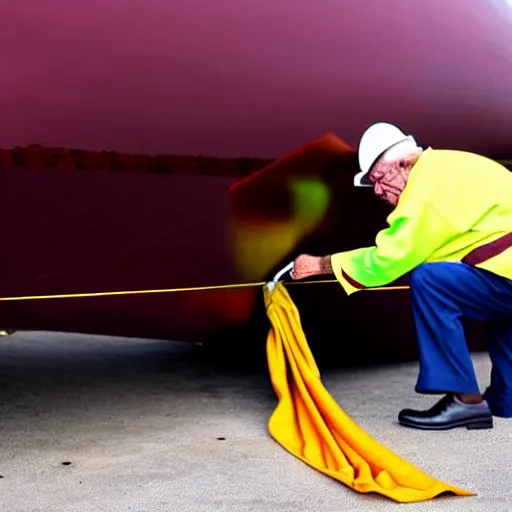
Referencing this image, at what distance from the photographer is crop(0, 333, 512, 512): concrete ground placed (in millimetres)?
1232

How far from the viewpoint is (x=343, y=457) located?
137 cm

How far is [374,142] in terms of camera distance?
1.63 m

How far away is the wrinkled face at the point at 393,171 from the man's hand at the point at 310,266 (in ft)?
0.55

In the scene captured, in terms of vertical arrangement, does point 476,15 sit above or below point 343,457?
above

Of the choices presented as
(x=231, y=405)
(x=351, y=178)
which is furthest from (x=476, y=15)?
(x=231, y=405)

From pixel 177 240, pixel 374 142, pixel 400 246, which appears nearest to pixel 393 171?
pixel 374 142

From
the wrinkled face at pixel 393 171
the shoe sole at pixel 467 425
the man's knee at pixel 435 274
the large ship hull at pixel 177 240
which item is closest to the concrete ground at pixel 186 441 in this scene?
the shoe sole at pixel 467 425

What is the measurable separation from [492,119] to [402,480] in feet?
2.84

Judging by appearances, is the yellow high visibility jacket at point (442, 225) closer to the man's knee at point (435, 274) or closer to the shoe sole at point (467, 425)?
the man's knee at point (435, 274)

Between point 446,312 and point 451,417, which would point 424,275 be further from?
point 451,417

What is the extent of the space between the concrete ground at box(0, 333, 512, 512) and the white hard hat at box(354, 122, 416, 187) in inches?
18.4

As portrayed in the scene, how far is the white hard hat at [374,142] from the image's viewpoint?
1.62 meters

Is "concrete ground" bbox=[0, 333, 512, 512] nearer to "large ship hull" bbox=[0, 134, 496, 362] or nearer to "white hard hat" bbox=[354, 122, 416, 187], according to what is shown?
"large ship hull" bbox=[0, 134, 496, 362]

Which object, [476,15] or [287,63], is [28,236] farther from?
[476,15]
